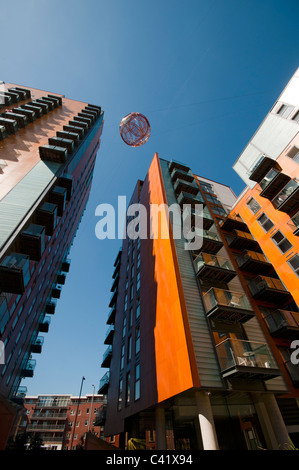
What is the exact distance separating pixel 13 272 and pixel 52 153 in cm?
1215

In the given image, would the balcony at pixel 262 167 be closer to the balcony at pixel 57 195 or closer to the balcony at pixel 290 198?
the balcony at pixel 290 198

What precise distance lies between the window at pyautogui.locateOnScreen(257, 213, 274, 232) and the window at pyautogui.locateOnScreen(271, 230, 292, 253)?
117 cm

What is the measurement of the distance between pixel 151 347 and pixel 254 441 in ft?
21.9

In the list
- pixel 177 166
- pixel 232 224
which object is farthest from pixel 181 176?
pixel 232 224

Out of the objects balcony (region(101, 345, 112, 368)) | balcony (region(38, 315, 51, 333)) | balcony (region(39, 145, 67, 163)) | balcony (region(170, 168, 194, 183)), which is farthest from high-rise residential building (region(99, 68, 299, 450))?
balcony (region(38, 315, 51, 333))

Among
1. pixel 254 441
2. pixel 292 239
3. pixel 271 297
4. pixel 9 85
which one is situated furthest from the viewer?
pixel 9 85

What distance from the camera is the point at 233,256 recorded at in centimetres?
1817

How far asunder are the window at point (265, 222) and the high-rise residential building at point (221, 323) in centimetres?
9

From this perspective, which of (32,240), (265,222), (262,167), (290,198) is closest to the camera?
(32,240)

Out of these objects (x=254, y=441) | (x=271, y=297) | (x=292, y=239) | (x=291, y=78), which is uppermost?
(x=291, y=78)

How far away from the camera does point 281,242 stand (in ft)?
56.6

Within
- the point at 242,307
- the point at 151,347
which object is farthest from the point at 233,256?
the point at 151,347

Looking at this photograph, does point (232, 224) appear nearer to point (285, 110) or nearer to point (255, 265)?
point (255, 265)
